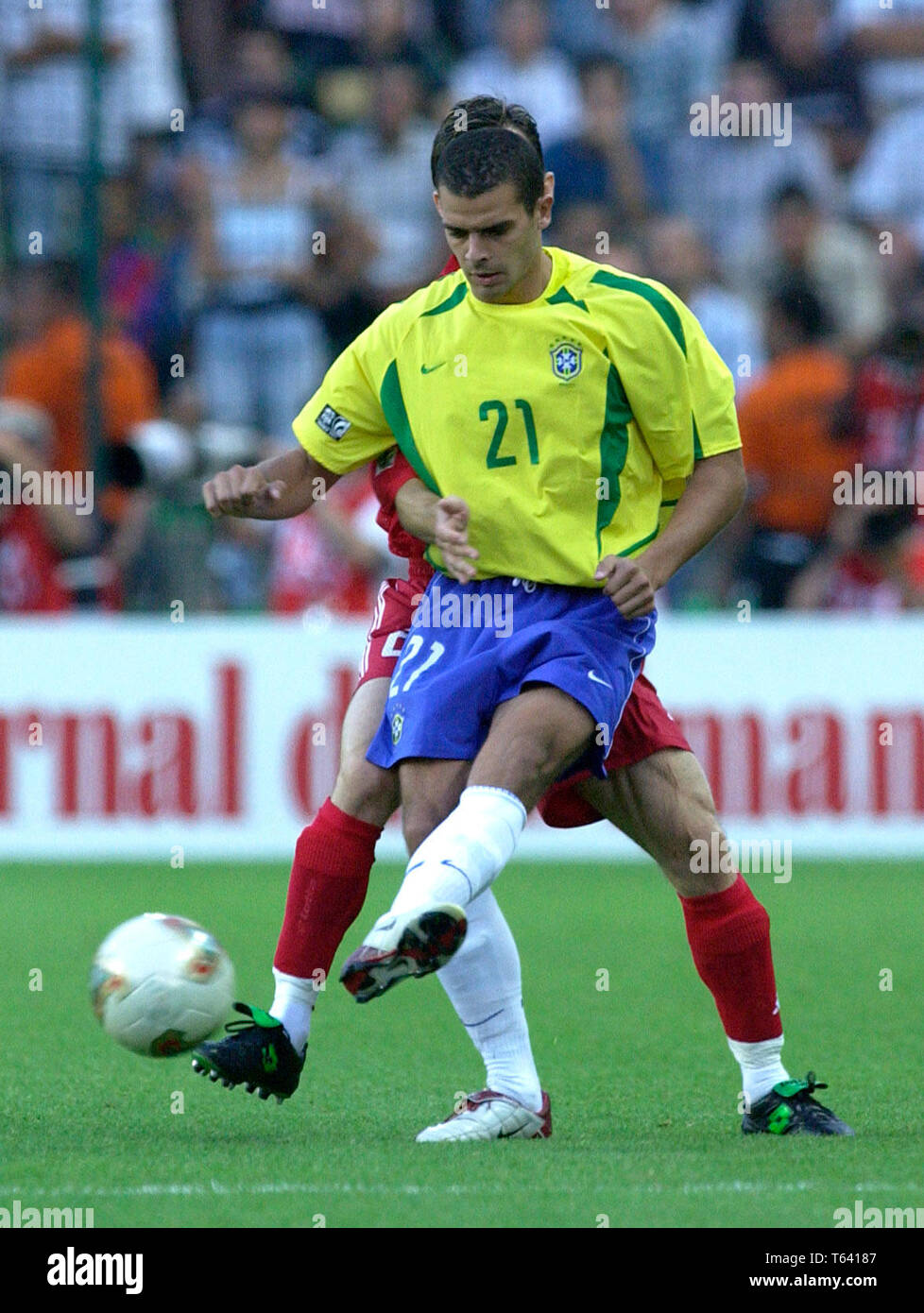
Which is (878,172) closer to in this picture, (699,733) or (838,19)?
(838,19)

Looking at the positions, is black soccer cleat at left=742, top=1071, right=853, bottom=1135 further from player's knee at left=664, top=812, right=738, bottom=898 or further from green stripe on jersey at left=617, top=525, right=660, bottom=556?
green stripe on jersey at left=617, top=525, right=660, bottom=556

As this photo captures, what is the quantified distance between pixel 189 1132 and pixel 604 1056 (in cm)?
Result: 160

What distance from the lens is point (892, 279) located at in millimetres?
13617

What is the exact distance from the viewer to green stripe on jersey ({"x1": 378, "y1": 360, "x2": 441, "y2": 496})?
5.02 metres

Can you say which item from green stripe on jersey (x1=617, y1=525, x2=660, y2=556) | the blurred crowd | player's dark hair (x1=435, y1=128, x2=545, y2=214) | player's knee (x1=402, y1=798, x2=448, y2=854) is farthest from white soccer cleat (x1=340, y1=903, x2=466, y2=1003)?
the blurred crowd

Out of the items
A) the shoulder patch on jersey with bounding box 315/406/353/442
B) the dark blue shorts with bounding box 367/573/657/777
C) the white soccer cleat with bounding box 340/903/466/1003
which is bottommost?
the white soccer cleat with bounding box 340/903/466/1003

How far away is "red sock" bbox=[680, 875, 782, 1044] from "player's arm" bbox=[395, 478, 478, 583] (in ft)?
3.12

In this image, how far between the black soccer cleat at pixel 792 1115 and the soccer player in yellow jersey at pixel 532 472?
0.89 metres

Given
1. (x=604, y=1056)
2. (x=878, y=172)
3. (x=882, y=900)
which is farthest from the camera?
(x=878, y=172)

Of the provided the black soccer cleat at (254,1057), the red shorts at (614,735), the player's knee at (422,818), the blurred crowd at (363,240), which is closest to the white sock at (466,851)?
the player's knee at (422,818)

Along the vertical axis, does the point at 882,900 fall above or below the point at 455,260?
below

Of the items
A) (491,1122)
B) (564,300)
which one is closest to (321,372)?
(564,300)

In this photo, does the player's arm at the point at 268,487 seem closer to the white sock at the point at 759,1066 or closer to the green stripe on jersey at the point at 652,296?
the green stripe on jersey at the point at 652,296

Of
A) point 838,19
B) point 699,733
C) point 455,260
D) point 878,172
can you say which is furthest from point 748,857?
point 455,260
